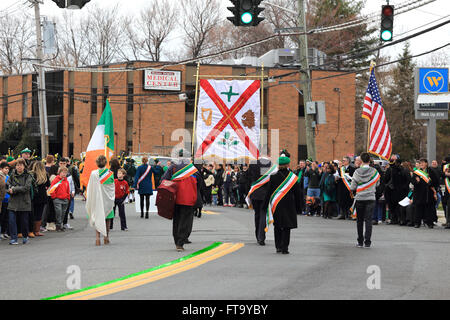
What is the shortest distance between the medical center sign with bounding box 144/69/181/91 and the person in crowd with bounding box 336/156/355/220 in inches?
1170

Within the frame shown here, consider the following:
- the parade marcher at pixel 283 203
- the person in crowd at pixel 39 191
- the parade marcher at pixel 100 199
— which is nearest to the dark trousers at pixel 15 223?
the person in crowd at pixel 39 191

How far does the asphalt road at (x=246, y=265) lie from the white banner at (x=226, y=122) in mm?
2007

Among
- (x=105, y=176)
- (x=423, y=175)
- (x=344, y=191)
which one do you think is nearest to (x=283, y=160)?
(x=105, y=176)

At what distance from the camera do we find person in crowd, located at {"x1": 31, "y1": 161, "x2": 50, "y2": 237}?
1669cm

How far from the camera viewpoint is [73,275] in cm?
1020

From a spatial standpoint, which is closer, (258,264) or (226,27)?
(258,264)

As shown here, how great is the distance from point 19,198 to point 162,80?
1443 inches

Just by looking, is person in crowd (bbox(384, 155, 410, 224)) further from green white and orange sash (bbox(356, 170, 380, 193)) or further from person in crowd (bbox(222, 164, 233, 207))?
person in crowd (bbox(222, 164, 233, 207))

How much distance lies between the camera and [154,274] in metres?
10.1
